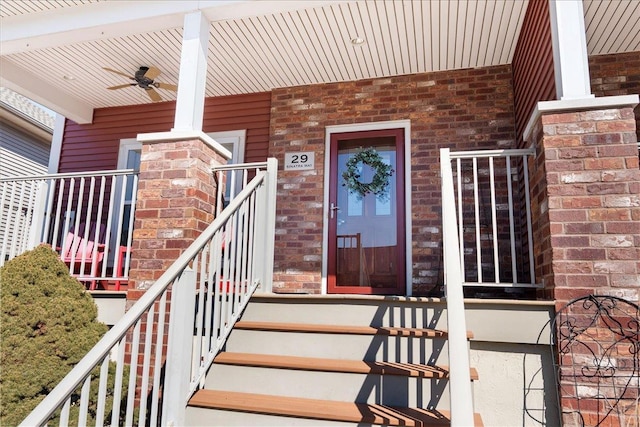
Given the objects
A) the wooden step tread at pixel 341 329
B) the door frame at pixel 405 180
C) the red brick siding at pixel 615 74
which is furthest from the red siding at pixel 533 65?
the wooden step tread at pixel 341 329

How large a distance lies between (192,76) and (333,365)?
7.60 ft

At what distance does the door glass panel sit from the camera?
168 inches

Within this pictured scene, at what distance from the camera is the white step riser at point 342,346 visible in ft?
7.48

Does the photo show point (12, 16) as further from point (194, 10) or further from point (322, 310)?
point (322, 310)

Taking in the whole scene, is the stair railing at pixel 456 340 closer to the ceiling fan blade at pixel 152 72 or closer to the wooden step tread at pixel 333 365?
the wooden step tread at pixel 333 365

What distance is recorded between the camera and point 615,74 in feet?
12.9

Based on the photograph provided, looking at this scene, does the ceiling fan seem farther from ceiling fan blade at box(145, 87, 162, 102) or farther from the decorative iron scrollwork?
the decorative iron scrollwork

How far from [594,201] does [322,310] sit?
164 cm

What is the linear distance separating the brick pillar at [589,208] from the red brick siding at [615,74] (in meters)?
1.82

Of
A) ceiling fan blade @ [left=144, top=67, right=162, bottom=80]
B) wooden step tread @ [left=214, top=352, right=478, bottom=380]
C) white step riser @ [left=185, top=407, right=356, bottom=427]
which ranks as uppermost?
ceiling fan blade @ [left=144, top=67, right=162, bottom=80]

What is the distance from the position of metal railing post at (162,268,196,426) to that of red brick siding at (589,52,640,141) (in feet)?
12.7

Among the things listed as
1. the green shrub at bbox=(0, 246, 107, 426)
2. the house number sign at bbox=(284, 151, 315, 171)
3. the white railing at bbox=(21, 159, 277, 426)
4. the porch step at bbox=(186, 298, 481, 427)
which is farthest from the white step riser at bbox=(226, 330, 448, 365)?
the house number sign at bbox=(284, 151, 315, 171)

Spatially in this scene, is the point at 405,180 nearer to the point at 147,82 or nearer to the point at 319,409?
the point at 319,409

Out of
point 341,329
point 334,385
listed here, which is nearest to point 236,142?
point 341,329
